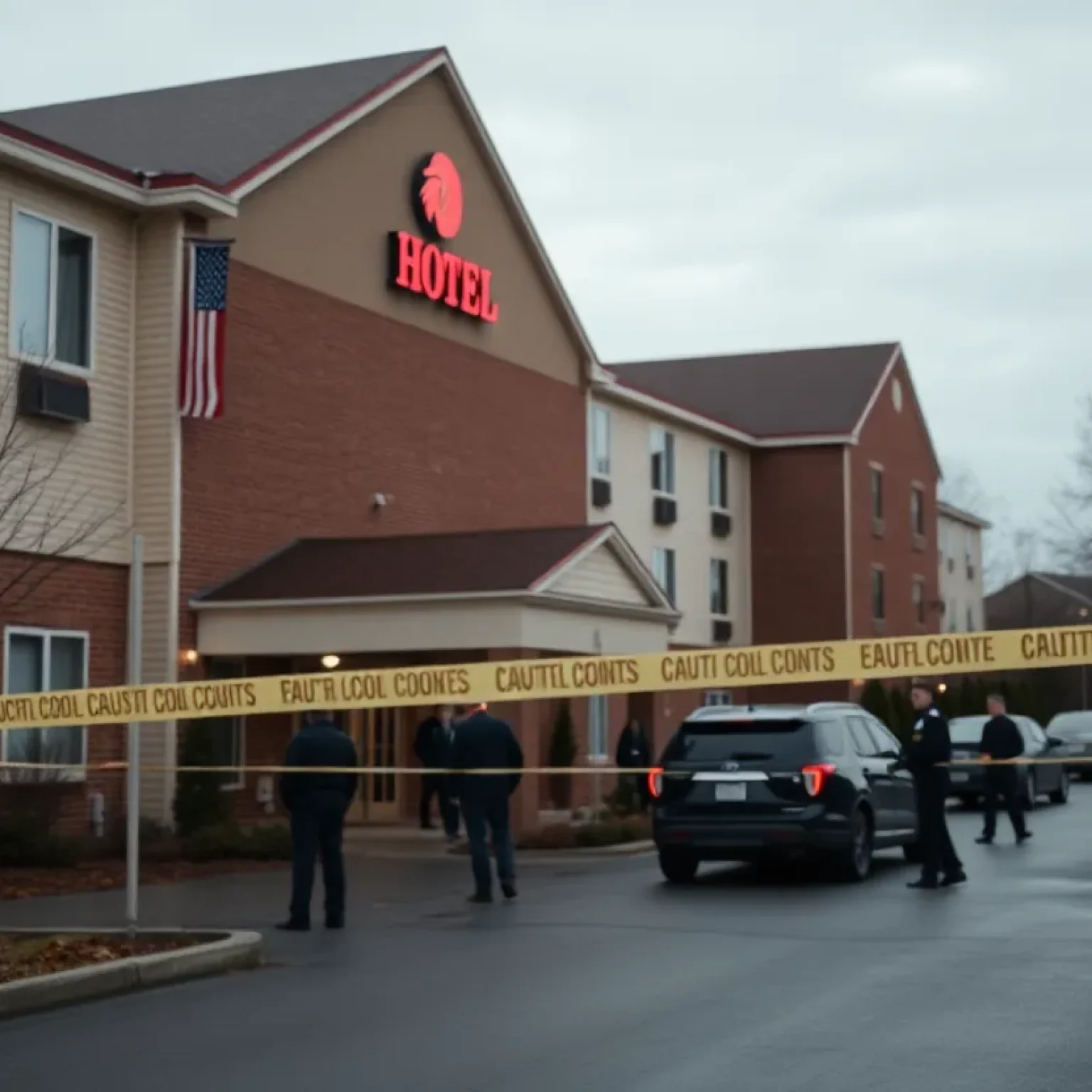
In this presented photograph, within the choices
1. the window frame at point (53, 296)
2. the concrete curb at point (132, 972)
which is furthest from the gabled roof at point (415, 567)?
the concrete curb at point (132, 972)

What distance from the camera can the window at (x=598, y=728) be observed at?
1409 inches

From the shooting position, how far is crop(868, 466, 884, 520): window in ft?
173

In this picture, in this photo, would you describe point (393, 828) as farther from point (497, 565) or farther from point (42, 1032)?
point (42, 1032)

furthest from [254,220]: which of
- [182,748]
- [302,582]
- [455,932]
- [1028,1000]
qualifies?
[1028,1000]

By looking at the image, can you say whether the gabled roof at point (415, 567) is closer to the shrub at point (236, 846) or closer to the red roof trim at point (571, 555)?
the red roof trim at point (571, 555)

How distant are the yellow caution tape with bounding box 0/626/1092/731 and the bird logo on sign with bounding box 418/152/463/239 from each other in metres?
17.7

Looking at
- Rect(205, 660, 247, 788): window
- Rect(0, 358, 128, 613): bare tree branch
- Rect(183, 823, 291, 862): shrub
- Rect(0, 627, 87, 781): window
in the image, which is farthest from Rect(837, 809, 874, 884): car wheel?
Rect(205, 660, 247, 788): window

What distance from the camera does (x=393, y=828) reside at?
28094 mm

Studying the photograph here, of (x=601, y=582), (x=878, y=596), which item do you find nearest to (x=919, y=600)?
(x=878, y=596)

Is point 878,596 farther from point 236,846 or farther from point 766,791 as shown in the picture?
point 766,791

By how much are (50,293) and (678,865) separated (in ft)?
33.6

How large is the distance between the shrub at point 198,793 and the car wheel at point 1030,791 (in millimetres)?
14086

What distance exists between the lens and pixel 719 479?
4828cm

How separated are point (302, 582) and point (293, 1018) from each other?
1544 centimetres
